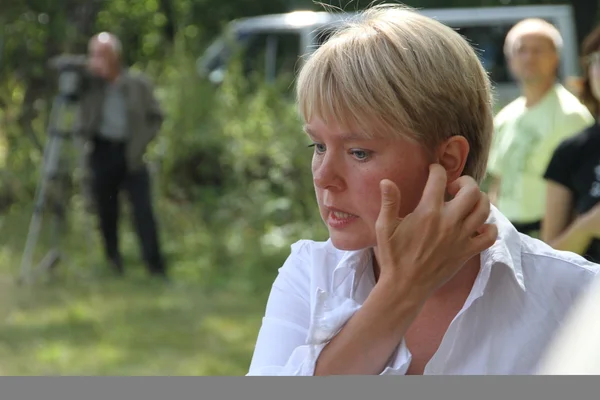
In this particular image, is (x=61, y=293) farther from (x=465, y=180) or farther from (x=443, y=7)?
(x=465, y=180)

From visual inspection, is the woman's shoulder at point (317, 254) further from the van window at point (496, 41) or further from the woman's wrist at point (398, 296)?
Answer: the van window at point (496, 41)

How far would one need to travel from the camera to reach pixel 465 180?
1333 millimetres

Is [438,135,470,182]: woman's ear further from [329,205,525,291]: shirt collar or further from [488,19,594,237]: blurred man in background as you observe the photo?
[488,19,594,237]: blurred man in background

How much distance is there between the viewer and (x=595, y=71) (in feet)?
11.1

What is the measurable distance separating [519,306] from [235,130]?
24.0 feet

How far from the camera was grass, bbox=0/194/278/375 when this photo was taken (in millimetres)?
5387

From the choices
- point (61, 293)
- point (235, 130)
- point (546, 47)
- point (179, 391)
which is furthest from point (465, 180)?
point (235, 130)

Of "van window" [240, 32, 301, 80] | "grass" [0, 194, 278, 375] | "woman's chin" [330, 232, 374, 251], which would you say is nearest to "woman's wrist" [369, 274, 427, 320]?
"woman's chin" [330, 232, 374, 251]

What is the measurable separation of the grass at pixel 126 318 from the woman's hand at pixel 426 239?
3999mm

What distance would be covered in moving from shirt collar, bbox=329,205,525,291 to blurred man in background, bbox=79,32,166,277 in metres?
5.79

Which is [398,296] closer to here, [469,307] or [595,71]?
[469,307]

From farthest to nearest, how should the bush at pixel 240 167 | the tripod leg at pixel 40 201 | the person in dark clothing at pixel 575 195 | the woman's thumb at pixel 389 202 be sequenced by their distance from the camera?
1. the bush at pixel 240 167
2. the tripod leg at pixel 40 201
3. the person in dark clothing at pixel 575 195
4. the woman's thumb at pixel 389 202

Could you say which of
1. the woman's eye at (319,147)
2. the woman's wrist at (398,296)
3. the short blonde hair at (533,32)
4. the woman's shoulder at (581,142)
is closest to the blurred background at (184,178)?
the short blonde hair at (533,32)

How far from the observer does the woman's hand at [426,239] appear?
126 cm
